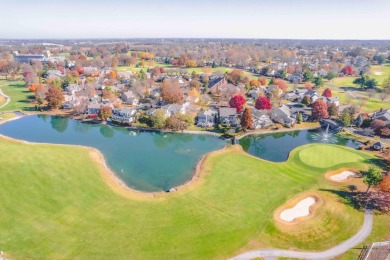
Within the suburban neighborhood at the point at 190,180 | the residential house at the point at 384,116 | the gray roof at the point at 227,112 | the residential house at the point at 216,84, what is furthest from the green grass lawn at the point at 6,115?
the residential house at the point at 384,116

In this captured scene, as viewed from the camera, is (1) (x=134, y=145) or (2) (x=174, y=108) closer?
(1) (x=134, y=145)

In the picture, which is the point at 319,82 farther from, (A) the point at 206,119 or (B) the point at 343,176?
(B) the point at 343,176

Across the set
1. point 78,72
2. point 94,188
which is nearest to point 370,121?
point 94,188

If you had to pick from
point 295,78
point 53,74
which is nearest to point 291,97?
point 295,78

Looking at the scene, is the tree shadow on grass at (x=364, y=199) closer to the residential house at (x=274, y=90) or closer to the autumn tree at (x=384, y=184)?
the autumn tree at (x=384, y=184)

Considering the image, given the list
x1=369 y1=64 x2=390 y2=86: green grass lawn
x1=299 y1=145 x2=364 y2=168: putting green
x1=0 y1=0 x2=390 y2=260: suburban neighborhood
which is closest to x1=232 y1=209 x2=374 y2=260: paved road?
x1=0 y1=0 x2=390 y2=260: suburban neighborhood

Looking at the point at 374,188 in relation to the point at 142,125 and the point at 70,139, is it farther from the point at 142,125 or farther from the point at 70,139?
the point at 70,139
